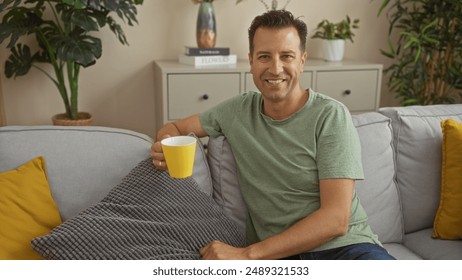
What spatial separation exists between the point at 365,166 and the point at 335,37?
179 cm

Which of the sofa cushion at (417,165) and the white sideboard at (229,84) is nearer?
the sofa cushion at (417,165)

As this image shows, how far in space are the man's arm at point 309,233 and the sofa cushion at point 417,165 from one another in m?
0.51

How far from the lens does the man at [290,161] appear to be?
1352mm

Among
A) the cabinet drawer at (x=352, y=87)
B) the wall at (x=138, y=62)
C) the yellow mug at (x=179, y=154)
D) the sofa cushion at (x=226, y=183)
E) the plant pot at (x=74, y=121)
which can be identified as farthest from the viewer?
the wall at (x=138, y=62)

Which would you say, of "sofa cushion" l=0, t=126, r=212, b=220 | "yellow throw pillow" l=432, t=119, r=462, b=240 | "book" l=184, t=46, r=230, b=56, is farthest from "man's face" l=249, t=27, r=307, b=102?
"book" l=184, t=46, r=230, b=56

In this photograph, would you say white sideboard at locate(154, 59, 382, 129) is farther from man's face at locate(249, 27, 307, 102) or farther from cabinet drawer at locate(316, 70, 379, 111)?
man's face at locate(249, 27, 307, 102)

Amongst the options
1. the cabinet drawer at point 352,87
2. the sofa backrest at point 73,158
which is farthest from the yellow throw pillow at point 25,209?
the cabinet drawer at point 352,87

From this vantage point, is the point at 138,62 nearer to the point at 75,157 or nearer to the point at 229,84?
the point at 229,84

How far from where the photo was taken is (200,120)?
1645 mm

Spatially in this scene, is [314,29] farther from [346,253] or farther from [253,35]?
[346,253]

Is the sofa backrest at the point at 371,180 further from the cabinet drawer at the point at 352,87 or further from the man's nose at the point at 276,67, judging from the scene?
the cabinet drawer at the point at 352,87

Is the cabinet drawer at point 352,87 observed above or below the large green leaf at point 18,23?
below

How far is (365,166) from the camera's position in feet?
5.54
